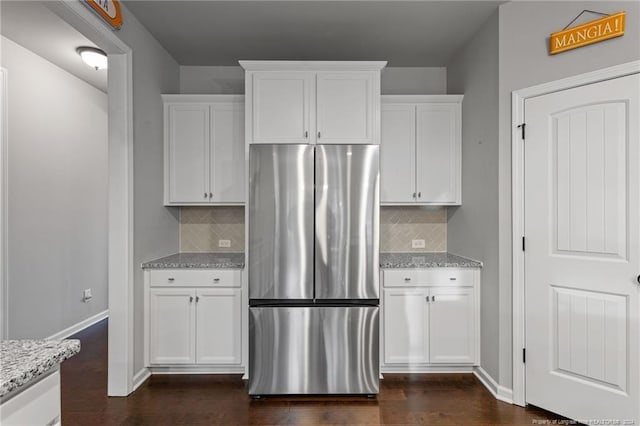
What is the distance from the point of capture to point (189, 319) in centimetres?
283

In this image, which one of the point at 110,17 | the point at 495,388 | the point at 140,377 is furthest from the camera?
the point at 140,377

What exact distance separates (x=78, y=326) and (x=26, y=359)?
3.58 meters

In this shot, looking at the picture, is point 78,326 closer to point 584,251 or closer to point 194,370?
point 194,370

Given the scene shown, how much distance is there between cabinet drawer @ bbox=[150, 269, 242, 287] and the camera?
2.82m

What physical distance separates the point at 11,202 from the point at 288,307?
8.57ft

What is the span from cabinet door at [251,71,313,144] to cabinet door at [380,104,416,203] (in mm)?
824

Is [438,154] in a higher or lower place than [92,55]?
lower

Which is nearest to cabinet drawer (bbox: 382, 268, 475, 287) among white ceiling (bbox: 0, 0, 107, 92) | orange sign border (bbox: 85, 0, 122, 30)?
orange sign border (bbox: 85, 0, 122, 30)

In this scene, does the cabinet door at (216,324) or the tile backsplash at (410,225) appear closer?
the cabinet door at (216,324)

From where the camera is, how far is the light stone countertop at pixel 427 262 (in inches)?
113

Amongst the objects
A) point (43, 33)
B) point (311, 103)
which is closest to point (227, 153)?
point (311, 103)

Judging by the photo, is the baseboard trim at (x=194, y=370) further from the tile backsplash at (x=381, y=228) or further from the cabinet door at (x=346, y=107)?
the cabinet door at (x=346, y=107)

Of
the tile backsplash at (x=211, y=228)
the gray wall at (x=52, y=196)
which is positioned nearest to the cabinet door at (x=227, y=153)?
the tile backsplash at (x=211, y=228)

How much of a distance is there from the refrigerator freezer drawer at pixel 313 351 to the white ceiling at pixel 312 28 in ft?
7.09
